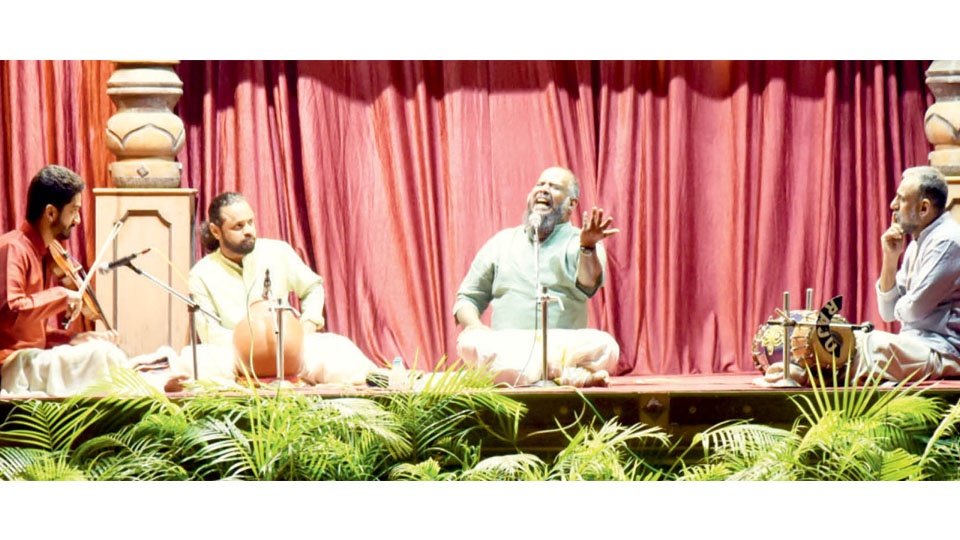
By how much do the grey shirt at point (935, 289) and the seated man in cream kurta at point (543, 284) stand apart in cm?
126

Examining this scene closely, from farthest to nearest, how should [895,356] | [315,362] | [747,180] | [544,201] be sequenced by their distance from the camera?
[747,180] < [544,201] < [315,362] < [895,356]

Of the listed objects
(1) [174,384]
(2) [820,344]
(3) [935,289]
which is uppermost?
(3) [935,289]

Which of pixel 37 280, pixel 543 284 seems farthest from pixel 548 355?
pixel 37 280

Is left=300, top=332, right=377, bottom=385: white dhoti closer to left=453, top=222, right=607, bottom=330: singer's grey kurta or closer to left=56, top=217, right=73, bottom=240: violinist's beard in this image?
left=453, top=222, right=607, bottom=330: singer's grey kurta

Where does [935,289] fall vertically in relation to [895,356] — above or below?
A: above

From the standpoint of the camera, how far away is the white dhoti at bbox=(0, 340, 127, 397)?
7316mm

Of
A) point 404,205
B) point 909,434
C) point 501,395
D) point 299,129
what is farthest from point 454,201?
point 909,434

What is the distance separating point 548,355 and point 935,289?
64.9 inches

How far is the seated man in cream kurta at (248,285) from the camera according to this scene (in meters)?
7.68

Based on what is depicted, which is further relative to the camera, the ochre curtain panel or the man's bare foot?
the ochre curtain panel

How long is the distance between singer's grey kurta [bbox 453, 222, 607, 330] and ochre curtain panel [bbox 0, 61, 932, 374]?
44cm

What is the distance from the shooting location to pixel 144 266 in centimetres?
788

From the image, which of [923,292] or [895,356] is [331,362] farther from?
[923,292]

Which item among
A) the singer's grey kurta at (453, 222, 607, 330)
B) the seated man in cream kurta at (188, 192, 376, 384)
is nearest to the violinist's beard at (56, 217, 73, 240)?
Answer: the seated man in cream kurta at (188, 192, 376, 384)
